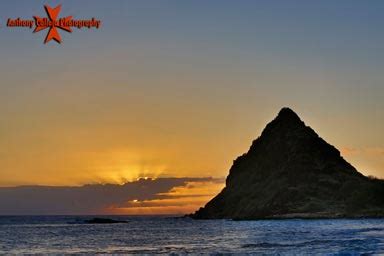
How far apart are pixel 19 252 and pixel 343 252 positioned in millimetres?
46117

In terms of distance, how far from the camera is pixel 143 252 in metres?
81.2

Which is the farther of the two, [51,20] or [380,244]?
[380,244]

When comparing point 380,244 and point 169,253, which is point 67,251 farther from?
point 380,244

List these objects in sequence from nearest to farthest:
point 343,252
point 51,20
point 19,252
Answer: point 51,20, point 343,252, point 19,252

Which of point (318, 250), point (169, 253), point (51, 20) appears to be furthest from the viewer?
point (169, 253)

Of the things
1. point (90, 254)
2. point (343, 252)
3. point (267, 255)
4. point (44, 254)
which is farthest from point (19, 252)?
point (343, 252)

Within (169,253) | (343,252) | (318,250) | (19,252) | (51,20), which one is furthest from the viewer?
(19,252)

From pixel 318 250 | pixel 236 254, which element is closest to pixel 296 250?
pixel 318 250

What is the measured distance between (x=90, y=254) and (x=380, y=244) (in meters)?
37.8

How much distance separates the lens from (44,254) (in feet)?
268

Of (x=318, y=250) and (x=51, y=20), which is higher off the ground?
(x=51, y=20)

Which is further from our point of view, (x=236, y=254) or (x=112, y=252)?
(x=112, y=252)

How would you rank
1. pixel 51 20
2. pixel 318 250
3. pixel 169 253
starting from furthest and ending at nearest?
pixel 169 253, pixel 318 250, pixel 51 20

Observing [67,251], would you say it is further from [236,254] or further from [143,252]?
[236,254]
